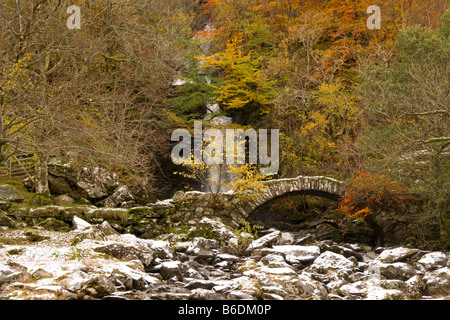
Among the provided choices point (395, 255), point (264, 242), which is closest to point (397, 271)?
point (395, 255)

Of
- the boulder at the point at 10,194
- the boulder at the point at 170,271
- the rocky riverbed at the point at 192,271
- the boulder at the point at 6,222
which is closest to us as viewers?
the rocky riverbed at the point at 192,271

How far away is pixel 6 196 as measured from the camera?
51.0ft

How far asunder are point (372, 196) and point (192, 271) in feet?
30.7

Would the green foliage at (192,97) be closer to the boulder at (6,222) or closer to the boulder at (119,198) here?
the boulder at (119,198)

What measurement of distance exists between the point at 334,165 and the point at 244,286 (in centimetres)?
1459

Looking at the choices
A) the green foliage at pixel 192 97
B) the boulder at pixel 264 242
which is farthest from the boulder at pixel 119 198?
the boulder at pixel 264 242

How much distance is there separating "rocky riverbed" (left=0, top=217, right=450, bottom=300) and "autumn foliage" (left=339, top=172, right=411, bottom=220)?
3.18 meters

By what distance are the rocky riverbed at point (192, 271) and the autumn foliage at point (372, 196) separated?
3184 mm

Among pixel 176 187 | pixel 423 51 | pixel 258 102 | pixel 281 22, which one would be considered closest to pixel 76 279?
pixel 423 51

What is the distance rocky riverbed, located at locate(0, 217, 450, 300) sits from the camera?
800 cm

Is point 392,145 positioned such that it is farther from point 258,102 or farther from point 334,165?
point 258,102

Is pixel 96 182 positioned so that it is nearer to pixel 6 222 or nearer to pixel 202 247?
pixel 6 222

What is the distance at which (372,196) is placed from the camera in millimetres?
16922

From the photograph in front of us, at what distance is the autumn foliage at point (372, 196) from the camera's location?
53.2 feet
